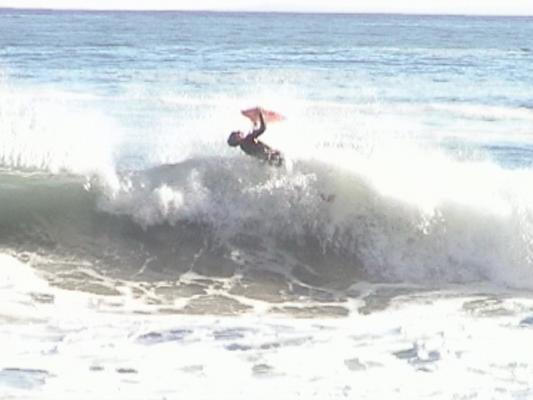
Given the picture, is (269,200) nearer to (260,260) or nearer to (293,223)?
(293,223)

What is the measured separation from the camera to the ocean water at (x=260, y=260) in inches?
412

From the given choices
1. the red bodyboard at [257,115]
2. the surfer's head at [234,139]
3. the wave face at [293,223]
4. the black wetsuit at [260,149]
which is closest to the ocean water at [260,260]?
the wave face at [293,223]

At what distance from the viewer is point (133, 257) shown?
15625mm

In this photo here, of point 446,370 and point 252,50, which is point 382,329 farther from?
point 252,50

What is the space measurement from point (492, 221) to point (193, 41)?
185ft

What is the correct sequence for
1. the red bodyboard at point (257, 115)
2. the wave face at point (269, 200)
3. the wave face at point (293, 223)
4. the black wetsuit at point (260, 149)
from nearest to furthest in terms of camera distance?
the wave face at point (293, 223)
the wave face at point (269, 200)
the black wetsuit at point (260, 149)
the red bodyboard at point (257, 115)

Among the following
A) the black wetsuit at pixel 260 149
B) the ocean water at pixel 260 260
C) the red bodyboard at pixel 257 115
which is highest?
the red bodyboard at pixel 257 115

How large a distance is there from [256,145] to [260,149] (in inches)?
5.5

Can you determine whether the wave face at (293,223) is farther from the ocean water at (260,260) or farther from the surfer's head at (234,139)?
the surfer's head at (234,139)

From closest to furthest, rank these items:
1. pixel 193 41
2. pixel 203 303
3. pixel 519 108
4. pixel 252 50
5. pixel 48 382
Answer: pixel 48 382
pixel 203 303
pixel 519 108
pixel 252 50
pixel 193 41

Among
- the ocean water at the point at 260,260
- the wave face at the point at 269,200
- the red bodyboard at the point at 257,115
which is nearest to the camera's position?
the ocean water at the point at 260,260

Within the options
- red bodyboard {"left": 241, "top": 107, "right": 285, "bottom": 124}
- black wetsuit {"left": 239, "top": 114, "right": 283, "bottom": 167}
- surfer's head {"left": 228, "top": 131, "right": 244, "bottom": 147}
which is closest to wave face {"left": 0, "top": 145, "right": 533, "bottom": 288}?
black wetsuit {"left": 239, "top": 114, "right": 283, "bottom": 167}

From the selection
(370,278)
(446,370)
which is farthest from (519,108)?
(446,370)

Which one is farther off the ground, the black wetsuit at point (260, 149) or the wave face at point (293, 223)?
the black wetsuit at point (260, 149)
